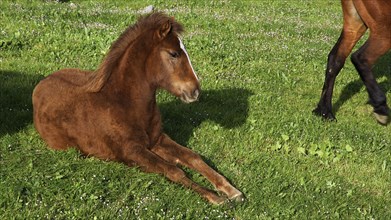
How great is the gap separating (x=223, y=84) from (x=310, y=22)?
8.50 metres

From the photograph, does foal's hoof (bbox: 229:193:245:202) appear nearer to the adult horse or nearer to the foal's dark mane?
the adult horse

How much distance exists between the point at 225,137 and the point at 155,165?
1.78 m

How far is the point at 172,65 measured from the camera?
5449 millimetres

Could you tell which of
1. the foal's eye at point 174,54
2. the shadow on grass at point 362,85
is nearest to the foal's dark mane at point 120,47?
the foal's eye at point 174,54

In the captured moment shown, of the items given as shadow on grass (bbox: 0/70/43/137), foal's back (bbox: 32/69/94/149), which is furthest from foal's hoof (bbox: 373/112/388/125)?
shadow on grass (bbox: 0/70/43/137)

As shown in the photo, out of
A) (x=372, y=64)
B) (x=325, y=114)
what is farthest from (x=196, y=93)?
(x=372, y=64)

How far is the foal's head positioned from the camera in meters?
5.40

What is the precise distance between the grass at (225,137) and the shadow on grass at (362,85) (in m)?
0.04

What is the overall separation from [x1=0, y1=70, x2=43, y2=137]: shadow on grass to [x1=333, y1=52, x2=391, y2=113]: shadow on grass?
5098 millimetres

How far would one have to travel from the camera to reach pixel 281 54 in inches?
460

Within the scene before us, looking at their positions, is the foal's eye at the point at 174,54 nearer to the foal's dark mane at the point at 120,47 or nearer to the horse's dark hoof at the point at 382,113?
the foal's dark mane at the point at 120,47

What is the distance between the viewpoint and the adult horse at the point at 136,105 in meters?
5.44

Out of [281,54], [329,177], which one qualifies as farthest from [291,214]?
[281,54]

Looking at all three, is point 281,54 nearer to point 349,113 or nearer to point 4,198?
point 349,113
